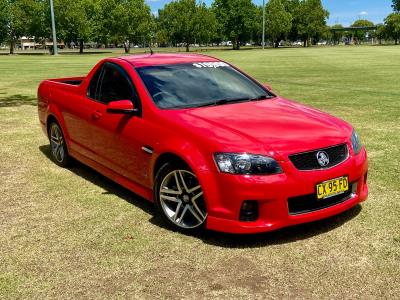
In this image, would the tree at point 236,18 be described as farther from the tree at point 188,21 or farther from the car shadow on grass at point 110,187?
the car shadow on grass at point 110,187

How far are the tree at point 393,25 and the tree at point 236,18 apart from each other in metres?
49.5

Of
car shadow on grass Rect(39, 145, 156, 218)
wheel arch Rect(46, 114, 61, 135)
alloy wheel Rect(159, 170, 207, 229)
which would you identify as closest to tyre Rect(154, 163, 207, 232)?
alloy wheel Rect(159, 170, 207, 229)

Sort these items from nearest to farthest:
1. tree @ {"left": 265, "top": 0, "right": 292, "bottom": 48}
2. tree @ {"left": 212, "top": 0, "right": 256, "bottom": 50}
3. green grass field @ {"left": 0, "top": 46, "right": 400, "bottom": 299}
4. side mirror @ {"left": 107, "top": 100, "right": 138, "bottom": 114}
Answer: green grass field @ {"left": 0, "top": 46, "right": 400, "bottom": 299} < side mirror @ {"left": 107, "top": 100, "right": 138, "bottom": 114} < tree @ {"left": 212, "top": 0, "right": 256, "bottom": 50} < tree @ {"left": 265, "top": 0, "right": 292, "bottom": 48}

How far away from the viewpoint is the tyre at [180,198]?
417 cm

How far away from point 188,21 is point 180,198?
92644mm

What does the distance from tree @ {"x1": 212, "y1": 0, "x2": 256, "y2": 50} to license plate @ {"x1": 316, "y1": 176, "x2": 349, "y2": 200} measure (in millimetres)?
97060

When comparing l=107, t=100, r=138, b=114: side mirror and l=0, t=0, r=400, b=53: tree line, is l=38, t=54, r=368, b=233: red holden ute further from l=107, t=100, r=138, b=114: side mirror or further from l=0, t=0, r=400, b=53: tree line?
l=0, t=0, r=400, b=53: tree line

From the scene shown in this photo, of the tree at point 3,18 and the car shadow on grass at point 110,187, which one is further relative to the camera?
the tree at point 3,18

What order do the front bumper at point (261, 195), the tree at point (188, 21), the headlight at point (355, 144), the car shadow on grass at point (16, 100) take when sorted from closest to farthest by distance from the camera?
1. the front bumper at point (261, 195)
2. the headlight at point (355, 144)
3. the car shadow on grass at point (16, 100)
4. the tree at point (188, 21)

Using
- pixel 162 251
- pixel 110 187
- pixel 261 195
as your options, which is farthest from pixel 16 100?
pixel 261 195

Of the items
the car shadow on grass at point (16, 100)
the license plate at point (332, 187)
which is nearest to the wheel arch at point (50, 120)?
the license plate at point (332, 187)

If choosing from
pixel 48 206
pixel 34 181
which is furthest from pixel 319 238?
pixel 34 181

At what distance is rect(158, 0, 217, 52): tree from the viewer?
93.1 metres

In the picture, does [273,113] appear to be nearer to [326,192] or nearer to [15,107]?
[326,192]
